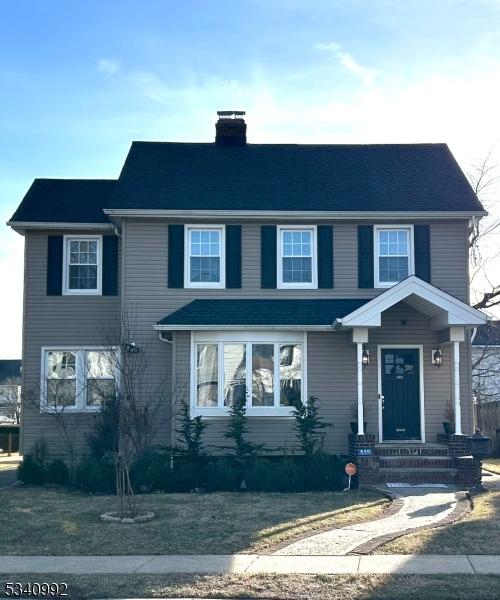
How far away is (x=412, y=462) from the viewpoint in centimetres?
1620

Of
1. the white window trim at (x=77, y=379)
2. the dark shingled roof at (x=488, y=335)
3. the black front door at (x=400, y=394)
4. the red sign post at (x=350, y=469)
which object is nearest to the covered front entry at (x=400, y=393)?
the black front door at (x=400, y=394)

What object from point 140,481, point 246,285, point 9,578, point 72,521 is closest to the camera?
point 9,578

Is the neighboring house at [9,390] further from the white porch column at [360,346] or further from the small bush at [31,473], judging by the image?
the white porch column at [360,346]

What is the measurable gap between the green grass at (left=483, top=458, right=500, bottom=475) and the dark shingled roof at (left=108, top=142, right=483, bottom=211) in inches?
270

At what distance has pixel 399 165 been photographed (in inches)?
819

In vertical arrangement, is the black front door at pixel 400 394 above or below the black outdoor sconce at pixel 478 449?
above

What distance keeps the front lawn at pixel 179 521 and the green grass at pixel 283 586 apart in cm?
145

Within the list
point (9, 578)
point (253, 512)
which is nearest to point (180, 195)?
point (253, 512)

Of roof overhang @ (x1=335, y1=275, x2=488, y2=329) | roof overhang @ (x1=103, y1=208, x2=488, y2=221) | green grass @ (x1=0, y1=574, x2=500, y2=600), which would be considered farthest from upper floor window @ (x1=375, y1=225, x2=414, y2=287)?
green grass @ (x1=0, y1=574, x2=500, y2=600)

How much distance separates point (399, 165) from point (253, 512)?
450 inches

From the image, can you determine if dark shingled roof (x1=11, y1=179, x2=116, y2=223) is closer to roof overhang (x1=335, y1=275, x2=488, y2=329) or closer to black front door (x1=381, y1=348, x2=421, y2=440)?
roof overhang (x1=335, y1=275, x2=488, y2=329)

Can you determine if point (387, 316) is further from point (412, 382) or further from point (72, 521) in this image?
point (72, 521)

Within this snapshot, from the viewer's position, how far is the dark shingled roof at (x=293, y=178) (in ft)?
61.8

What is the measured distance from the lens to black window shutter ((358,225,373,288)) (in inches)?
739
